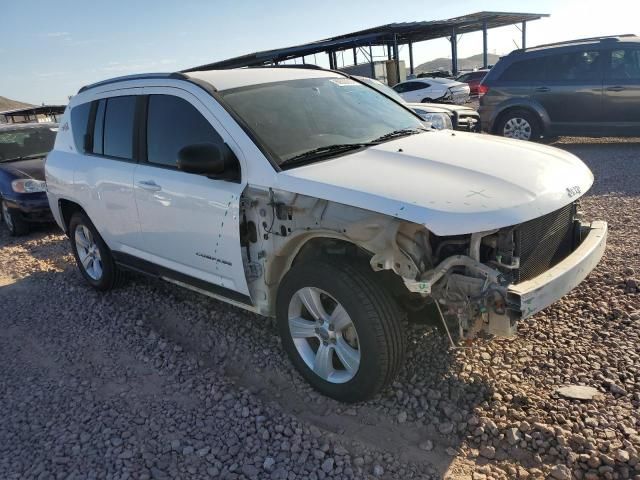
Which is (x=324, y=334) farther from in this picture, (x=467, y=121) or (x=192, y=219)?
(x=467, y=121)

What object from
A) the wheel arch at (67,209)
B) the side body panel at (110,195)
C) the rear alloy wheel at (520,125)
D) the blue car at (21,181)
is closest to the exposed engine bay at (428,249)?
the side body panel at (110,195)

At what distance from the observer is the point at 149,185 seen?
4.08 meters

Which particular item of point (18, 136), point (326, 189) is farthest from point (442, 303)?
point (18, 136)

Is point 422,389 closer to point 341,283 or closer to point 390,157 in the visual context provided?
point 341,283

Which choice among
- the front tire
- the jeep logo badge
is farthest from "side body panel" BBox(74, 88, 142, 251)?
the jeep logo badge

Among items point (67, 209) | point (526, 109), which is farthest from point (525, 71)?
point (67, 209)

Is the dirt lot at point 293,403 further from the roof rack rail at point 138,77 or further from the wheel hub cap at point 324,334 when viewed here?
the roof rack rail at point 138,77

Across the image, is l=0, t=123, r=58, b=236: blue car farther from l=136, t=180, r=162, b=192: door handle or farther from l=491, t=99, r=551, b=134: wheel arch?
l=491, t=99, r=551, b=134: wheel arch

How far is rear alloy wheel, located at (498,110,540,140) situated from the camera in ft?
34.3

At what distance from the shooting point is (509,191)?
2.85 metres

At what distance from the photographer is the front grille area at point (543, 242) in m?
2.89

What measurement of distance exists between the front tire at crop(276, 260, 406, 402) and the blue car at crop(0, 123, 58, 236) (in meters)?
6.20

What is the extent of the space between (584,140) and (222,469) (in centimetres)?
1172

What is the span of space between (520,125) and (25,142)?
9.08 m
